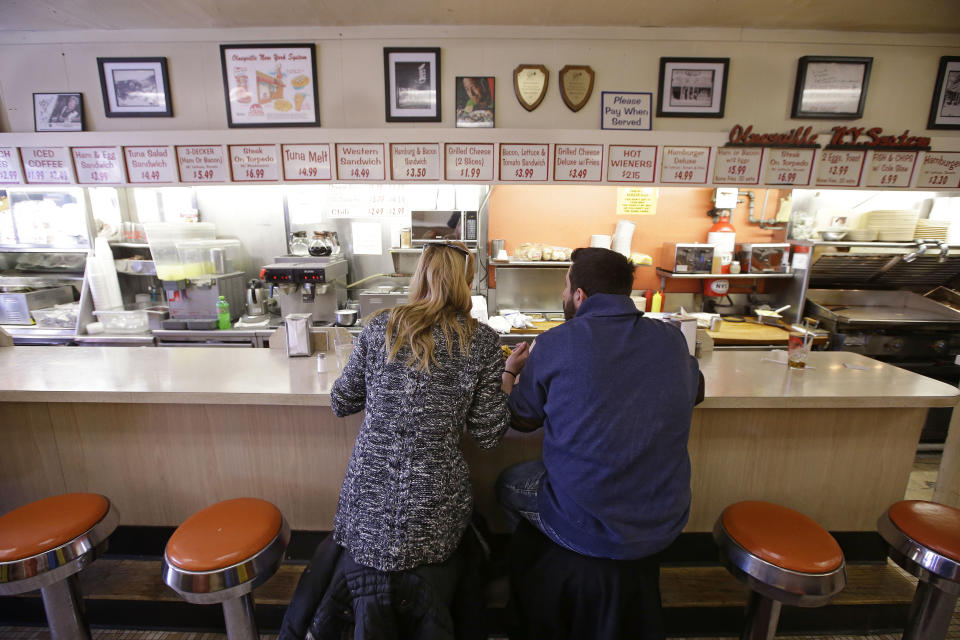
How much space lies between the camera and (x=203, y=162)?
8.59 feet

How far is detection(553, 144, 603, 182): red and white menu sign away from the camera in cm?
259

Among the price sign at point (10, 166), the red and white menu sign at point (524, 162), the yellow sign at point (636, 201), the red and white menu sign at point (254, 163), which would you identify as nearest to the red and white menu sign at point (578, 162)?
the red and white menu sign at point (524, 162)

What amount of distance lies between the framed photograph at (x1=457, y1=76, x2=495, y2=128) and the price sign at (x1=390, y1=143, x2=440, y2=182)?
0.79 ft

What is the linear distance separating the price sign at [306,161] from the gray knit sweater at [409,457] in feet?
5.19

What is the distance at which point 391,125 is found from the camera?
262cm

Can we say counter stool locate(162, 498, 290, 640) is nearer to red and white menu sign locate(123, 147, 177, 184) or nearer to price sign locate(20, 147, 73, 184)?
red and white menu sign locate(123, 147, 177, 184)

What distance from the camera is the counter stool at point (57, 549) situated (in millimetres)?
1410

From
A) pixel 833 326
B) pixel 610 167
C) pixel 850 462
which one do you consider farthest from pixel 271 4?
pixel 833 326

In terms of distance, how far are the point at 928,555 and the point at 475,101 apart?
2765mm

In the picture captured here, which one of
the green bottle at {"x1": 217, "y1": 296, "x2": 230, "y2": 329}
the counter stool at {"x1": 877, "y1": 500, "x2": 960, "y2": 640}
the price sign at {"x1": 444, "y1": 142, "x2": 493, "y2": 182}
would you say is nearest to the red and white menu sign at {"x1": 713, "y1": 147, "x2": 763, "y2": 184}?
the price sign at {"x1": 444, "y1": 142, "x2": 493, "y2": 182}

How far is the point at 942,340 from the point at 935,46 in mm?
2367

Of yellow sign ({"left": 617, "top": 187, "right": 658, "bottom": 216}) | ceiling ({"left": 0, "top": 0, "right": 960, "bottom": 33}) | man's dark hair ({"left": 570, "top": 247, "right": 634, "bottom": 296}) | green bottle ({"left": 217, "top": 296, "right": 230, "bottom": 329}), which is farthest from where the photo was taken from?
yellow sign ({"left": 617, "top": 187, "right": 658, "bottom": 216})

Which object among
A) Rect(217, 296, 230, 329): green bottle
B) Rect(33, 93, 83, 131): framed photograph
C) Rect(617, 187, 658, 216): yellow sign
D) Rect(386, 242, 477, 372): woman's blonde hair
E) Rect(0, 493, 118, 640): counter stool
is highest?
Rect(33, 93, 83, 131): framed photograph

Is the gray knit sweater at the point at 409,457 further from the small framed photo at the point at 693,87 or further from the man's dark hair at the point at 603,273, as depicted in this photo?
the small framed photo at the point at 693,87
